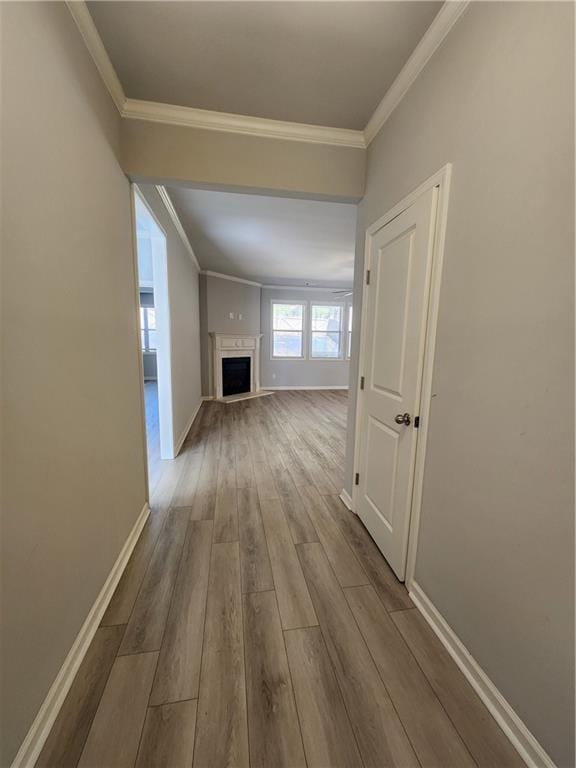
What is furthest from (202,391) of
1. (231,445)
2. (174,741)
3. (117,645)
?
(174,741)

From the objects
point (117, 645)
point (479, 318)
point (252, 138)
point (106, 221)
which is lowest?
point (117, 645)

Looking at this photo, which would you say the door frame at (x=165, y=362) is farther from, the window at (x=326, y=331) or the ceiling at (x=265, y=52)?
the window at (x=326, y=331)

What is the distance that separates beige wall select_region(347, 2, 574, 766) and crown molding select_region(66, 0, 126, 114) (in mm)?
1479

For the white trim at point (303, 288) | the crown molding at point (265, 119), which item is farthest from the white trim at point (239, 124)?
the white trim at point (303, 288)

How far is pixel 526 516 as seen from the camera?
93cm

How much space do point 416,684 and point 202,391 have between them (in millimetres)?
5585

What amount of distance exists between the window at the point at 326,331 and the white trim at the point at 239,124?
5.49 m

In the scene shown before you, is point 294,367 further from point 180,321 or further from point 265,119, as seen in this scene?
point 265,119

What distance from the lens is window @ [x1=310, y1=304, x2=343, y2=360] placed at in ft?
24.6

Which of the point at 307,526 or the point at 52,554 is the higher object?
the point at 52,554

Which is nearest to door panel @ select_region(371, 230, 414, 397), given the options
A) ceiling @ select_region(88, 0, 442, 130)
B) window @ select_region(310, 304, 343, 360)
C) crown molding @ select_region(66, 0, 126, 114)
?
ceiling @ select_region(88, 0, 442, 130)

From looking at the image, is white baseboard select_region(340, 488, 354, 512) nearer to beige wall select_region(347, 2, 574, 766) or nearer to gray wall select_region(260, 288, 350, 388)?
beige wall select_region(347, 2, 574, 766)

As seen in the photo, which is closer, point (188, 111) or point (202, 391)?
point (188, 111)

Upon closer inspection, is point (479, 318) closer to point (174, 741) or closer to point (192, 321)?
point (174, 741)
